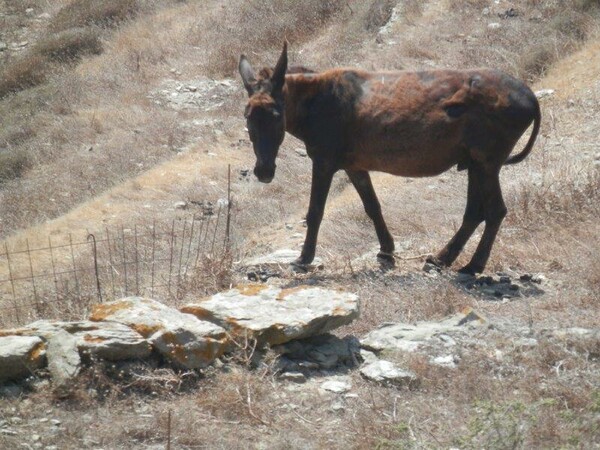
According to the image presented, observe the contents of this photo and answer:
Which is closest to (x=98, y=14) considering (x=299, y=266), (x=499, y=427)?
(x=299, y=266)

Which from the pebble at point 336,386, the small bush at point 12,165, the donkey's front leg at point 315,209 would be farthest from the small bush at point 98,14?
the pebble at point 336,386

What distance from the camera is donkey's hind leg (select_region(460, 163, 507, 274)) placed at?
10344 mm

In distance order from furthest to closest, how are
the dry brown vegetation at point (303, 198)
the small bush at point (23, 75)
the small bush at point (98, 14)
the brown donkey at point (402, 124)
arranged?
1. the small bush at point (98, 14)
2. the small bush at point (23, 75)
3. the brown donkey at point (402, 124)
4. the dry brown vegetation at point (303, 198)

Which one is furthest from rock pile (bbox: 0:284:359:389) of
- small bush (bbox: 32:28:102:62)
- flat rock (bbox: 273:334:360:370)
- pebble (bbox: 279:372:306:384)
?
small bush (bbox: 32:28:102:62)

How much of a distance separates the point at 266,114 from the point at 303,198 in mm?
A: 6387

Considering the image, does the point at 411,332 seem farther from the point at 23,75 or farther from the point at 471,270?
the point at 23,75

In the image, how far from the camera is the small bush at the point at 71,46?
26.5 metres

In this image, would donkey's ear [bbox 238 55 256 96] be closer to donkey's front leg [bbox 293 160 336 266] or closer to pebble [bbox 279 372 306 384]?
donkey's front leg [bbox 293 160 336 266]

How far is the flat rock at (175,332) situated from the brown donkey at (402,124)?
3.54 metres

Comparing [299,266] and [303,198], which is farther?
[303,198]

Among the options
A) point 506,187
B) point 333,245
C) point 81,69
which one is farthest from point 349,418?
point 81,69

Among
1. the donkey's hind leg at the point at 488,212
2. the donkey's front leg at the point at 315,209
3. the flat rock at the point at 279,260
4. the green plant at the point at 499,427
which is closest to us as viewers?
the green plant at the point at 499,427

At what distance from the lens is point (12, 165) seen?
831 inches

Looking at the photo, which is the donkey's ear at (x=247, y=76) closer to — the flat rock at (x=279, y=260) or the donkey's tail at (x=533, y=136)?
the flat rock at (x=279, y=260)
